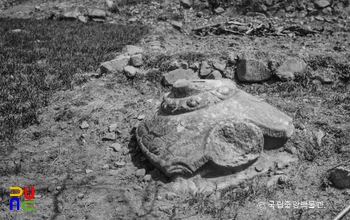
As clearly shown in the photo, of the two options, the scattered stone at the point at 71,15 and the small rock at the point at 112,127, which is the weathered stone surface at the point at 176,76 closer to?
the small rock at the point at 112,127

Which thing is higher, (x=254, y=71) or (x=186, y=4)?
(x=254, y=71)

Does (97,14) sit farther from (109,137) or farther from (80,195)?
(80,195)

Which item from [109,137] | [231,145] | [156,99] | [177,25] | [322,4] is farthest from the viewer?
[322,4]

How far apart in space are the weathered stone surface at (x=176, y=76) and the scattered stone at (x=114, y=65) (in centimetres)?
78

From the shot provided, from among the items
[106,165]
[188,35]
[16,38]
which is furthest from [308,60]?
[16,38]

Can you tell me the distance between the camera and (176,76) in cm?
564

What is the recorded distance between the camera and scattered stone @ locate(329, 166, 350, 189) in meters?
3.69

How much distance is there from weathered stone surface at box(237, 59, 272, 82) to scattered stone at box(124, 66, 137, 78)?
5.17 ft

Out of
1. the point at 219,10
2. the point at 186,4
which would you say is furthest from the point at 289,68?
the point at 186,4

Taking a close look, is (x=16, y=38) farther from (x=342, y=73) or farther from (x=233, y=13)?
(x=342, y=73)

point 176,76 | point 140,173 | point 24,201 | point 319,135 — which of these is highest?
point 319,135

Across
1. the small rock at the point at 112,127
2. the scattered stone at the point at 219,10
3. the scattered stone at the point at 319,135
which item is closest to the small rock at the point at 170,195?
the small rock at the point at 112,127

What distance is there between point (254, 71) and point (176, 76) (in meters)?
1.09

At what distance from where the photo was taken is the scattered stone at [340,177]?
3.69 metres
